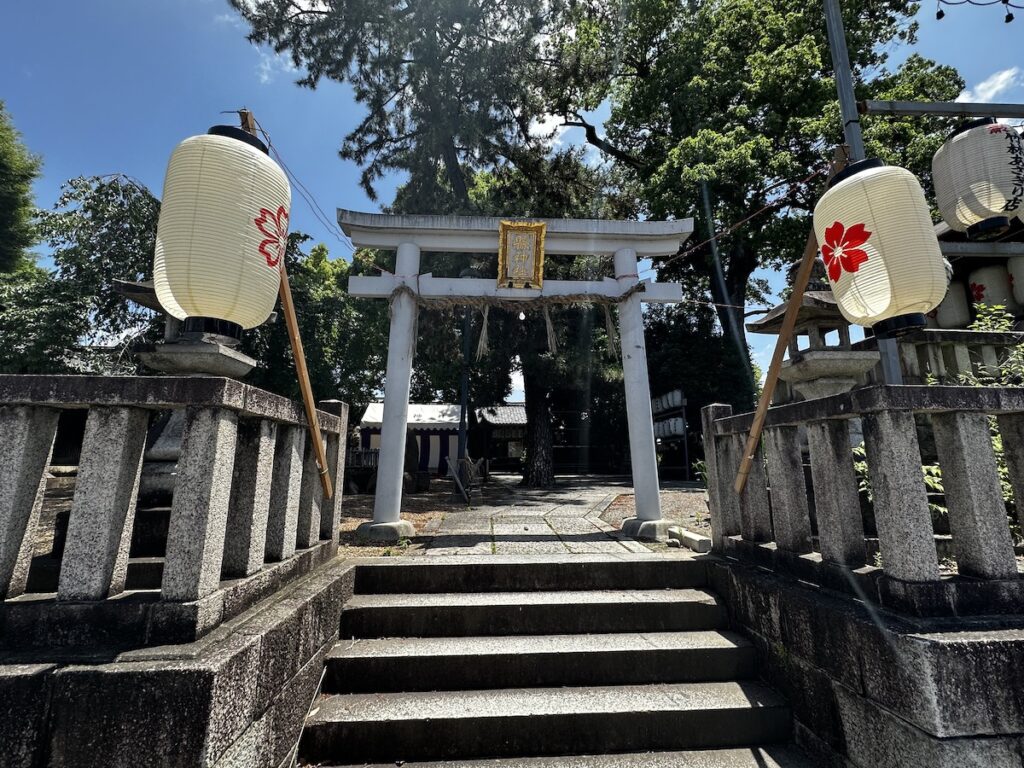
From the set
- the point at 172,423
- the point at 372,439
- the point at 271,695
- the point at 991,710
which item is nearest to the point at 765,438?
the point at 991,710

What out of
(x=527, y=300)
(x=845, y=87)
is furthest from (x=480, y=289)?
(x=845, y=87)

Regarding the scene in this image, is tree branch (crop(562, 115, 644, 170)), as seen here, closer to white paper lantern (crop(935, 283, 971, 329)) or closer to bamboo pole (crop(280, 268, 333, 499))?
white paper lantern (crop(935, 283, 971, 329))

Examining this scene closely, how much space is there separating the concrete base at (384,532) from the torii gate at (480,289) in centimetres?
4

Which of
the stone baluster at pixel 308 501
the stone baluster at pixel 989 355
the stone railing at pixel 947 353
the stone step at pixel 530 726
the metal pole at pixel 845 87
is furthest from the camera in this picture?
the stone baluster at pixel 989 355

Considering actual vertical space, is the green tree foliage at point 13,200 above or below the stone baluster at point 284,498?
above

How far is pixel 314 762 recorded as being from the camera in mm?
2254

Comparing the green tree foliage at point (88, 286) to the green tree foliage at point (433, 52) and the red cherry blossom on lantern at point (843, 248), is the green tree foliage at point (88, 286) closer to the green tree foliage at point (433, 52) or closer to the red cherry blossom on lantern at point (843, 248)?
the green tree foliage at point (433, 52)

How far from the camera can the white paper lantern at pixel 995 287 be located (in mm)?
8363

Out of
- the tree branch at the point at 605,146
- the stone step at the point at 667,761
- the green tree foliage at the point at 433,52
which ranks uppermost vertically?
the tree branch at the point at 605,146

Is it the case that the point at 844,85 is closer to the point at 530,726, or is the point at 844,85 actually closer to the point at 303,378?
the point at 303,378

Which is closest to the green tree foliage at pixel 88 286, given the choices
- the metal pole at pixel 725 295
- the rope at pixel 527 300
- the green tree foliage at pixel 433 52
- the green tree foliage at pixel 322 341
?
the green tree foliage at pixel 322 341

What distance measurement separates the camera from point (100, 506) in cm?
191

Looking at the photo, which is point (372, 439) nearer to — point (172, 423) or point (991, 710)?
point (172, 423)

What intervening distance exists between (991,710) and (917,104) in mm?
5008
